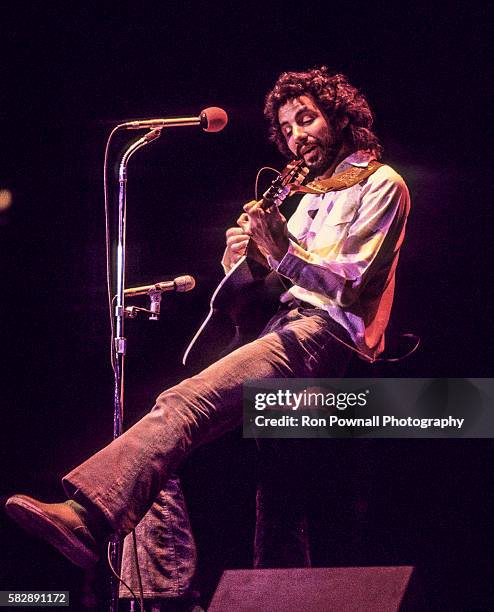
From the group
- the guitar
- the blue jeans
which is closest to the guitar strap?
the guitar

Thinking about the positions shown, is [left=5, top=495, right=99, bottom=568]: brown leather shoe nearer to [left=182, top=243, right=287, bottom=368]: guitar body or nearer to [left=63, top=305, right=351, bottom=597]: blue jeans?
[left=63, top=305, right=351, bottom=597]: blue jeans

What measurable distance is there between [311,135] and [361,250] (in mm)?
577

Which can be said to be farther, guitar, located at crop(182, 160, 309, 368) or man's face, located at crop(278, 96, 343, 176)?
man's face, located at crop(278, 96, 343, 176)

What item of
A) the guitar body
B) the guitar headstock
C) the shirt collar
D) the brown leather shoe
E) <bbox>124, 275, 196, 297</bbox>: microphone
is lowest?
the brown leather shoe

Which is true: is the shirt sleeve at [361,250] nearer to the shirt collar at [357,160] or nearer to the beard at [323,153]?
the shirt collar at [357,160]

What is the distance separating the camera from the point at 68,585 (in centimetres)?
247

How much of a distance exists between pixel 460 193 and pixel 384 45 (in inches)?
25.8

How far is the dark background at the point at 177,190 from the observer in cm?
246

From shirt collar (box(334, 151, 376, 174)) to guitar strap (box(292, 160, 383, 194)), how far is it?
0.03m

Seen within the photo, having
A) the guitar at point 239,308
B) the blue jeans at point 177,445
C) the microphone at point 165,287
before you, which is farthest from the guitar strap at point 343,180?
the microphone at point 165,287

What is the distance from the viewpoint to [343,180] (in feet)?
7.63

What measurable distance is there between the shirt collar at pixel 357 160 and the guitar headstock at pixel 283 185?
33 centimetres

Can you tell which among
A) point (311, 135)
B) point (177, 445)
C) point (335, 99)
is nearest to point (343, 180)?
point (311, 135)

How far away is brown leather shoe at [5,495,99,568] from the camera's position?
1.66m
